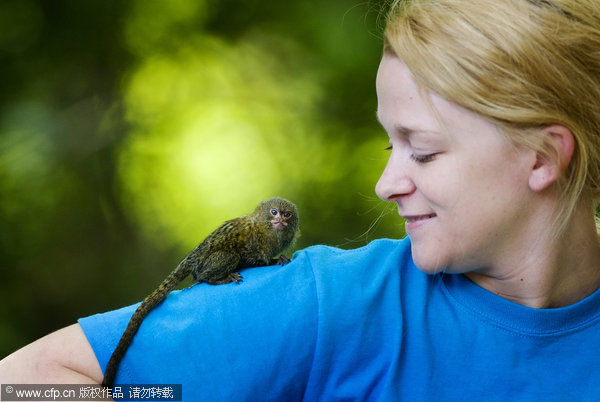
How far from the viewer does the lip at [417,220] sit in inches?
41.6

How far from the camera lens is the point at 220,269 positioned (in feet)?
4.15

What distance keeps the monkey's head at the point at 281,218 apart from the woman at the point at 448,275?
0.43 metres

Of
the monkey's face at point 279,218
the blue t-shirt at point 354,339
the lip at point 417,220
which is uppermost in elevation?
the lip at point 417,220

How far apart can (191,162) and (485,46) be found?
5.60 ft

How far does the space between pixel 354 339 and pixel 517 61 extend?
1.78 ft

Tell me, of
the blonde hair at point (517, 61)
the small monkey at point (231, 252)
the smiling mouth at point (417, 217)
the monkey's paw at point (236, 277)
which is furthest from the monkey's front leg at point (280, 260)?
the blonde hair at point (517, 61)

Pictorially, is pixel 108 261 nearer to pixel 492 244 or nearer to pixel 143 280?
pixel 143 280

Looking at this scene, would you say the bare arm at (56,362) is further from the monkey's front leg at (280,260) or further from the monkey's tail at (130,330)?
the monkey's front leg at (280,260)

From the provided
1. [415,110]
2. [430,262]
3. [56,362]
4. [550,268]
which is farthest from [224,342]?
[550,268]

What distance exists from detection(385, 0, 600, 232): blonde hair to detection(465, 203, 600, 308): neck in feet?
0.37

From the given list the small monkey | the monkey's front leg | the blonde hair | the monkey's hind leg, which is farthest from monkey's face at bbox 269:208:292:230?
the blonde hair

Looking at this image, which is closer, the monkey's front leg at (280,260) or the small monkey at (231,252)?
the small monkey at (231,252)

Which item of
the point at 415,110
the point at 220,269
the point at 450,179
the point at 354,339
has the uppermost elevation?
the point at 415,110

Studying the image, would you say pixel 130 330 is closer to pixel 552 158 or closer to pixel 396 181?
pixel 396 181
